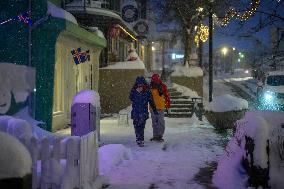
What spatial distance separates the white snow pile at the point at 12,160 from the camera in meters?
3.86

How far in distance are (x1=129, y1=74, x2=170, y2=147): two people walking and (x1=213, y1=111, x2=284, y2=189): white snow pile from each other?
4300mm

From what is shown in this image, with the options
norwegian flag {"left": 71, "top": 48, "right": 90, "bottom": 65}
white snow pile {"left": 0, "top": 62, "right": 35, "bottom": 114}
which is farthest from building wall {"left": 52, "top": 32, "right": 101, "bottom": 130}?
white snow pile {"left": 0, "top": 62, "right": 35, "bottom": 114}

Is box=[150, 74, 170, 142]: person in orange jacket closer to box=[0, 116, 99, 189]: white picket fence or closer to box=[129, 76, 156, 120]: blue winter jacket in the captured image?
box=[129, 76, 156, 120]: blue winter jacket

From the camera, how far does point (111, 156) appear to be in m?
8.66

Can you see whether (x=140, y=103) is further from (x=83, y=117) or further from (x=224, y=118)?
(x=224, y=118)

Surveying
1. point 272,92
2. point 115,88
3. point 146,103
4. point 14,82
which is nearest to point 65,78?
point 14,82

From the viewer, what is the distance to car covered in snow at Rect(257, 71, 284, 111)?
68.9 feet

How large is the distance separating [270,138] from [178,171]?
6.95ft

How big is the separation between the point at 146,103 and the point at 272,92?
12129 mm

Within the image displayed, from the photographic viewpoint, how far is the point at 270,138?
259 inches

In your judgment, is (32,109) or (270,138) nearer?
(270,138)

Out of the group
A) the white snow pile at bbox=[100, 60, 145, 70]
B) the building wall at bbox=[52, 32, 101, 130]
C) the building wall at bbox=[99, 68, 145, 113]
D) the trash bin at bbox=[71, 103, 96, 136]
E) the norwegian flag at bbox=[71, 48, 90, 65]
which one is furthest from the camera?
the white snow pile at bbox=[100, 60, 145, 70]

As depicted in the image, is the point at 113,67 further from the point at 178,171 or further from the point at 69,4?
the point at 178,171

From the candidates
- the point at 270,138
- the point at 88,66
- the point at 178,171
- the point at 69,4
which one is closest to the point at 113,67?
the point at 88,66
